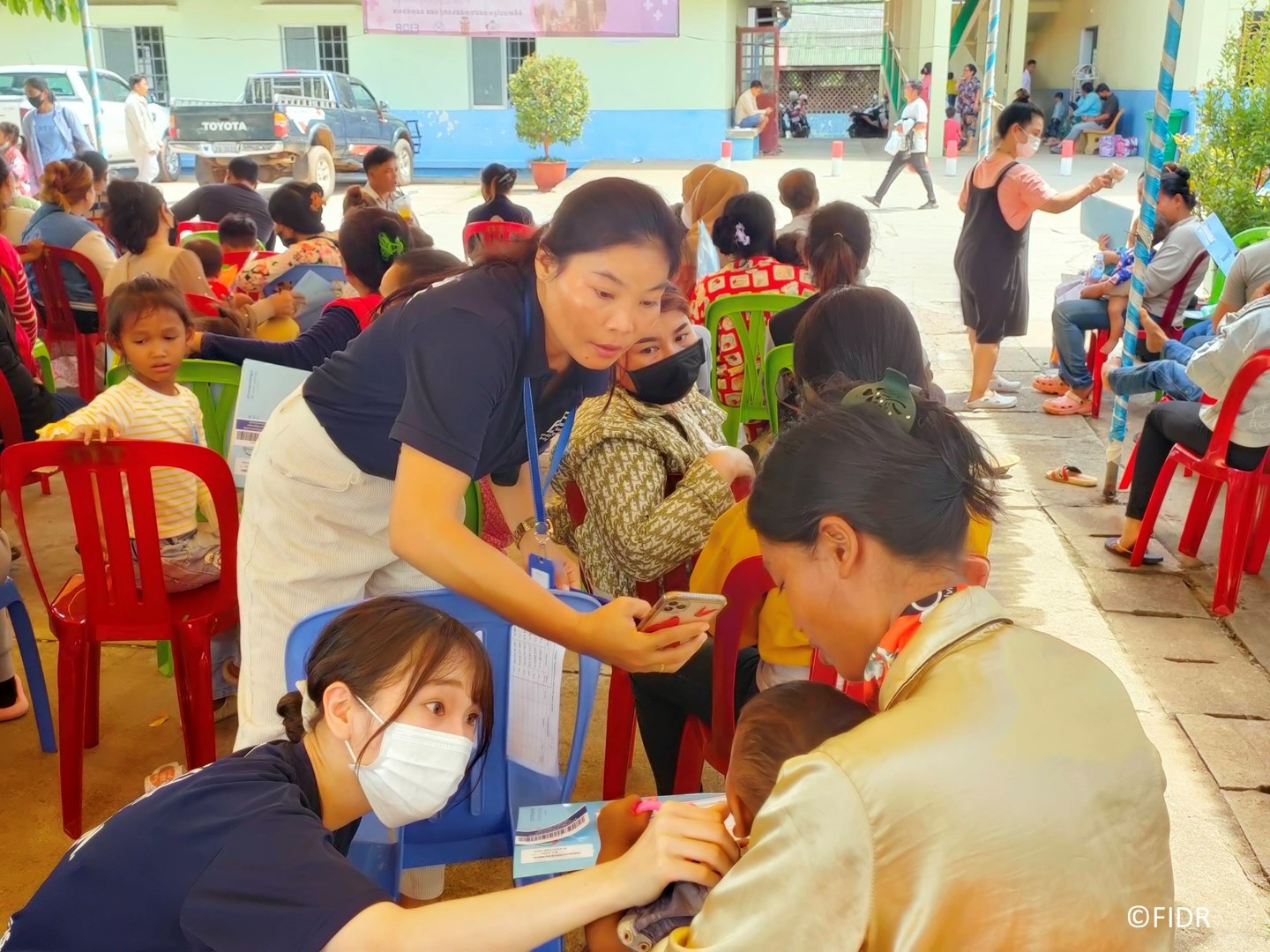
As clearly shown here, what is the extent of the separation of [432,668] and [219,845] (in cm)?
33

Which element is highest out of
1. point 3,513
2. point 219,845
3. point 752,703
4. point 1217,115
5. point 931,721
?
point 1217,115

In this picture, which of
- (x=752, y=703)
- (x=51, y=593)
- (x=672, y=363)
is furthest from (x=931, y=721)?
(x=51, y=593)

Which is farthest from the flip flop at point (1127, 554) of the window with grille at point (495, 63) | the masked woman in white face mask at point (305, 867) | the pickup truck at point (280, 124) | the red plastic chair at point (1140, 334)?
the window with grille at point (495, 63)

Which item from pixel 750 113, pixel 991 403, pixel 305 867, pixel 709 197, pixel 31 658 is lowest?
pixel 991 403

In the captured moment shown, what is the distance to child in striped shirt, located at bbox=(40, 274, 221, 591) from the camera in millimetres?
2889

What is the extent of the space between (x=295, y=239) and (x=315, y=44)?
15547 mm

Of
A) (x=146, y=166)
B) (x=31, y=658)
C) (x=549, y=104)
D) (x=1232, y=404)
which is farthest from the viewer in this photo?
(x=549, y=104)

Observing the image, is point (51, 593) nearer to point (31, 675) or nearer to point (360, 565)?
point (31, 675)

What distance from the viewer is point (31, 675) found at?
9.18 feet

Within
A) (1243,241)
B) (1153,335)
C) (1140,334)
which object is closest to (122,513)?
(1153,335)

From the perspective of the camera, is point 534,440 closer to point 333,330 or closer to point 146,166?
point 333,330

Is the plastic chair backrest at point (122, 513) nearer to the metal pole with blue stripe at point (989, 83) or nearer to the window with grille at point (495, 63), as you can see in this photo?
the metal pole with blue stripe at point (989, 83)

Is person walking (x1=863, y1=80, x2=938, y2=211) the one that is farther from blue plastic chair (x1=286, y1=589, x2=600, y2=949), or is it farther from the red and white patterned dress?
blue plastic chair (x1=286, y1=589, x2=600, y2=949)

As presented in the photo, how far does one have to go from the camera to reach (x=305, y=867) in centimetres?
120
